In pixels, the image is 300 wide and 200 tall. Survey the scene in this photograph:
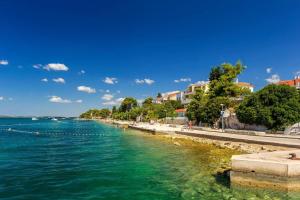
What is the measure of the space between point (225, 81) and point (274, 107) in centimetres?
2895

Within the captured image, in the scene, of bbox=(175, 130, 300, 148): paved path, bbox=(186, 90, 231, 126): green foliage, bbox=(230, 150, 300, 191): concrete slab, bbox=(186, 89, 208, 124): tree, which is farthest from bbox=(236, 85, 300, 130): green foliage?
bbox=(230, 150, 300, 191): concrete slab

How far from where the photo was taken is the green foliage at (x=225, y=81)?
6875 centimetres

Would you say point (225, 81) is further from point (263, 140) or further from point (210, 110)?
point (263, 140)

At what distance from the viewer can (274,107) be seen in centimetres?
4253

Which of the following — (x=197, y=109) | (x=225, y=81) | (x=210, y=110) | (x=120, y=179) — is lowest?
(x=120, y=179)

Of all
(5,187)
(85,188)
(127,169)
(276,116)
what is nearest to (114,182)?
(85,188)

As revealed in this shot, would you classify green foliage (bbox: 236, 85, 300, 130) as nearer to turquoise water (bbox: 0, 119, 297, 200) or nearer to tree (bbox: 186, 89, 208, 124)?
tree (bbox: 186, 89, 208, 124)

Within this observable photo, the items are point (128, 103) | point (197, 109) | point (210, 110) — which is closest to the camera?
point (210, 110)

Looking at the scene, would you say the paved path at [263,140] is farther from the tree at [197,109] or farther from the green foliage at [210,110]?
the tree at [197,109]

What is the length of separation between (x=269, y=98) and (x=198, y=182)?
98.6 ft

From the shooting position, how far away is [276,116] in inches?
1661

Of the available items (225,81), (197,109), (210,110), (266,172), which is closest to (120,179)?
(266,172)

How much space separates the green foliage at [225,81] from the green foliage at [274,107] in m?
21.7

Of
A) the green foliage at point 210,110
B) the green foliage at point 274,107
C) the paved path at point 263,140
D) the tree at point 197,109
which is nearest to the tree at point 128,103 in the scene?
the tree at point 197,109
